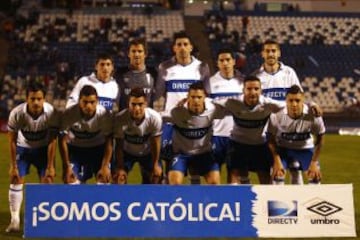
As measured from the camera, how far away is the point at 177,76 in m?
7.43

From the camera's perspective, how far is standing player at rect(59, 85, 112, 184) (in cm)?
655

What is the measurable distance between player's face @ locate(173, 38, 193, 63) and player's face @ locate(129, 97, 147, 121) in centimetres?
102

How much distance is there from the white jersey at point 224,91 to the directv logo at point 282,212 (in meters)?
1.65

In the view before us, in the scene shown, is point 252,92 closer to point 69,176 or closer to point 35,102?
point 69,176

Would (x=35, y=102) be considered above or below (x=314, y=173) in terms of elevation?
above

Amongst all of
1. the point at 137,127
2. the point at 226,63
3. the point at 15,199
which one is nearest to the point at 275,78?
the point at 226,63

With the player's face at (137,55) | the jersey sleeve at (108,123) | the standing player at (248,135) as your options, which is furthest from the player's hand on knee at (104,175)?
the standing player at (248,135)

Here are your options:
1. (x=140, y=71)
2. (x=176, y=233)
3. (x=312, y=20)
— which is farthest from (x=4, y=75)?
(x=176, y=233)

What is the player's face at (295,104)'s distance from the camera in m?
6.78

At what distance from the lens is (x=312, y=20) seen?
108ft

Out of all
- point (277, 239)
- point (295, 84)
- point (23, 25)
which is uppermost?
point (23, 25)

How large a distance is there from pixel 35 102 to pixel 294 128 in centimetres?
285

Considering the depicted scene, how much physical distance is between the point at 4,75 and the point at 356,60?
16.4 m

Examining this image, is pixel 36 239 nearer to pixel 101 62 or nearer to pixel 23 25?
pixel 101 62
